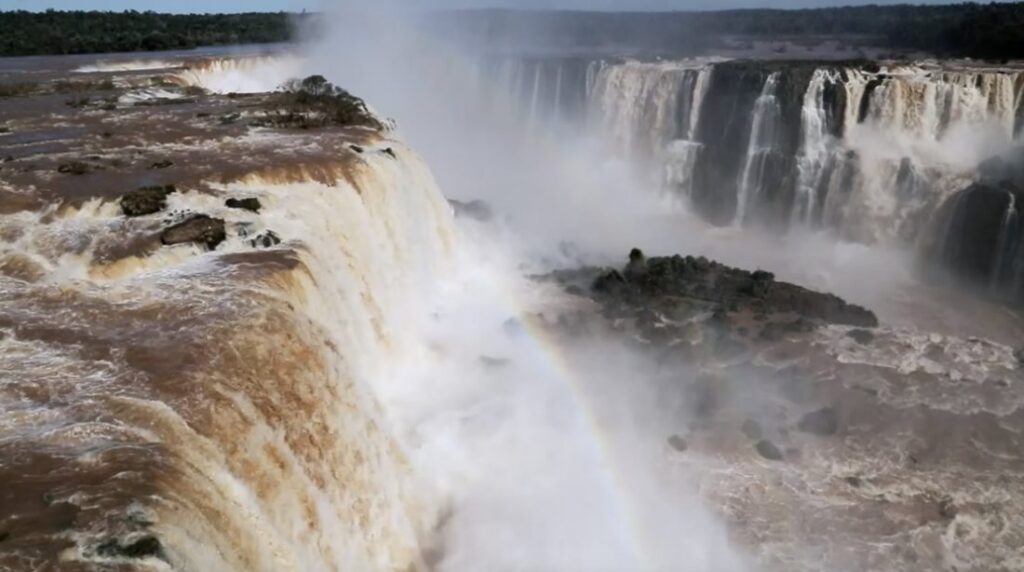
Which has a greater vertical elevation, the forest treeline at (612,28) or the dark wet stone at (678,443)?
the forest treeline at (612,28)

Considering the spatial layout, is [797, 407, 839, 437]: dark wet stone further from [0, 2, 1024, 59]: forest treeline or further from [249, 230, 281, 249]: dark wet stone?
[0, 2, 1024, 59]: forest treeline

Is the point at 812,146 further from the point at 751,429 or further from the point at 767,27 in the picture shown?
the point at 767,27

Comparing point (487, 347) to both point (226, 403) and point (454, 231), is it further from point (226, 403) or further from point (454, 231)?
point (226, 403)

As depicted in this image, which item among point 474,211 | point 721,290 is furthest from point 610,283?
point 474,211

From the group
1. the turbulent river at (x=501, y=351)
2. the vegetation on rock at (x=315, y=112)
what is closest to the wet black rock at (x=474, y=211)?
the turbulent river at (x=501, y=351)

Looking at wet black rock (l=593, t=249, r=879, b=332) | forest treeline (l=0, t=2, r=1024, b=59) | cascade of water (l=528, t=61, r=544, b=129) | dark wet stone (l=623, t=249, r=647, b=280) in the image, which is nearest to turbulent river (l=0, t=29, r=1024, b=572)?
wet black rock (l=593, t=249, r=879, b=332)

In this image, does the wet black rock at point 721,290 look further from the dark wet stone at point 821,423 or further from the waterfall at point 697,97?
the waterfall at point 697,97
